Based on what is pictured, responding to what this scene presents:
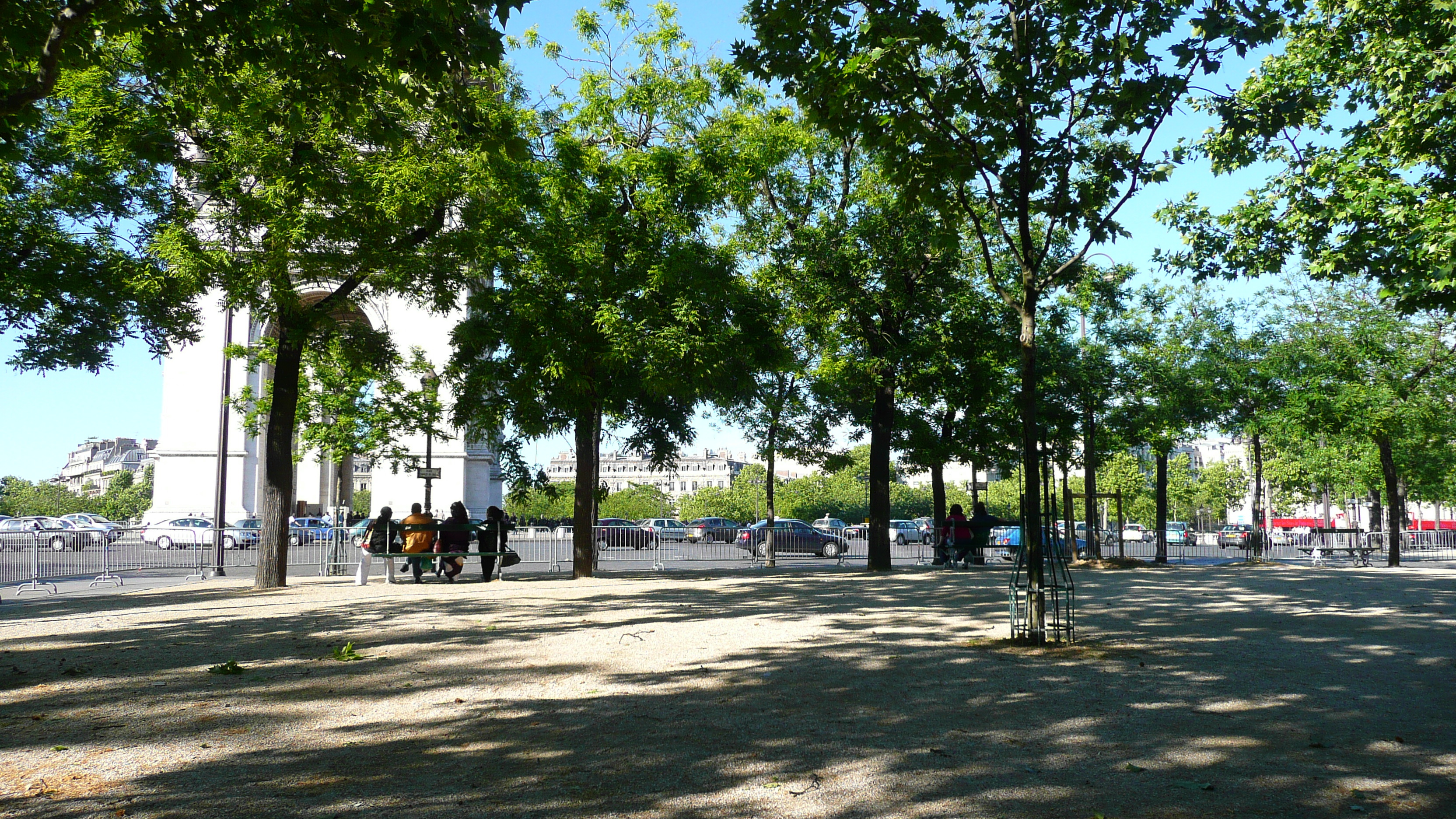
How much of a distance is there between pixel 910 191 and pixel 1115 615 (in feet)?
19.6

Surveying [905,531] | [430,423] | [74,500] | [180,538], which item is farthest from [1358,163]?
[74,500]

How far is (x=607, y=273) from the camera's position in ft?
56.4

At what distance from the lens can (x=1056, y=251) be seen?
22391mm

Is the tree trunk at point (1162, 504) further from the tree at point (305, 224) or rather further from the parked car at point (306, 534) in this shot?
the parked car at point (306, 534)

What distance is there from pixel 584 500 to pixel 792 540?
689 inches

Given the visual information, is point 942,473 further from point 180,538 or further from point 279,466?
point 180,538

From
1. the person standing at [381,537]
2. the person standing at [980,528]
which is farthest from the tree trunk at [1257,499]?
the person standing at [381,537]

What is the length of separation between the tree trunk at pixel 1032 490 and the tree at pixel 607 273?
749 cm

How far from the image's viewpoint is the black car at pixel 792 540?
3316cm

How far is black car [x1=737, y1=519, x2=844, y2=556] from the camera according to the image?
33.2 metres

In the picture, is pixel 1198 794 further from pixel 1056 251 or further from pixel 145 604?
pixel 1056 251

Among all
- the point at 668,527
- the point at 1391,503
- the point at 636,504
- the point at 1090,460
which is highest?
the point at 1090,460

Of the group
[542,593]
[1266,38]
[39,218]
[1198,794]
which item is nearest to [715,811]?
[1198,794]

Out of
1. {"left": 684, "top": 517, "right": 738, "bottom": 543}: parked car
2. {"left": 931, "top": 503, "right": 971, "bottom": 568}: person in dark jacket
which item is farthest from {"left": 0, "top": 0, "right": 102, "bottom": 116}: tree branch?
{"left": 684, "top": 517, "right": 738, "bottom": 543}: parked car
